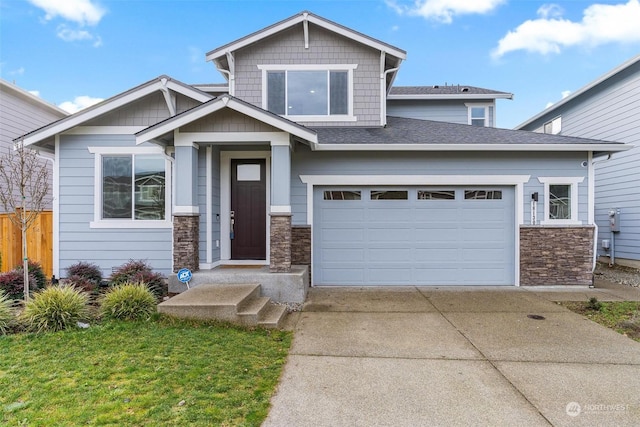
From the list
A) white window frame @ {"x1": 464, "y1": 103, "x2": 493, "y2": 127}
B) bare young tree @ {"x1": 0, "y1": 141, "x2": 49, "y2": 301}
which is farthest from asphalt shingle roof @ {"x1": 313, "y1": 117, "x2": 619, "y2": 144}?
bare young tree @ {"x1": 0, "y1": 141, "x2": 49, "y2": 301}

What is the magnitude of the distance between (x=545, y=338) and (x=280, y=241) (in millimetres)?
4447

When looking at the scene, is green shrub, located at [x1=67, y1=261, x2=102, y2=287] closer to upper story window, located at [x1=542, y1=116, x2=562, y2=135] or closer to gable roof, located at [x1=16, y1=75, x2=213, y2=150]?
gable roof, located at [x1=16, y1=75, x2=213, y2=150]

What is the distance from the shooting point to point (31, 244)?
811cm

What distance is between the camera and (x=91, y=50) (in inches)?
629

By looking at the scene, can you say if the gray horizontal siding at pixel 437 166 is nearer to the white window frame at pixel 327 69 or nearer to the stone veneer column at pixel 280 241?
the stone veneer column at pixel 280 241

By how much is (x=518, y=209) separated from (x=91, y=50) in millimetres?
18685

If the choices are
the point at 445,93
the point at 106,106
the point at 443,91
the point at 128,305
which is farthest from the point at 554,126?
the point at 128,305

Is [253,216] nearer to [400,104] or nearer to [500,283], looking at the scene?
[500,283]

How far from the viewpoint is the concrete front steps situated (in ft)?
16.6

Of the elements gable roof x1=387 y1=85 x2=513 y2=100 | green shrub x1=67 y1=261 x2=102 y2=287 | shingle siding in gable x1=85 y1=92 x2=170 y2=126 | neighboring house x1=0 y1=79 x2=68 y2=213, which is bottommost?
green shrub x1=67 y1=261 x2=102 y2=287

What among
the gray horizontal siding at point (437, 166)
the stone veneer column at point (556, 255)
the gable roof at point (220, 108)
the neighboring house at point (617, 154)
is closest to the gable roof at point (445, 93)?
the neighboring house at point (617, 154)

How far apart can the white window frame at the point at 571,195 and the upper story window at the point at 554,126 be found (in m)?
7.84

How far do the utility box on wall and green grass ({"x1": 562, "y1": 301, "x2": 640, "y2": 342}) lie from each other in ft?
18.2

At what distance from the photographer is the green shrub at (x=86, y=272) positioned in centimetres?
741
